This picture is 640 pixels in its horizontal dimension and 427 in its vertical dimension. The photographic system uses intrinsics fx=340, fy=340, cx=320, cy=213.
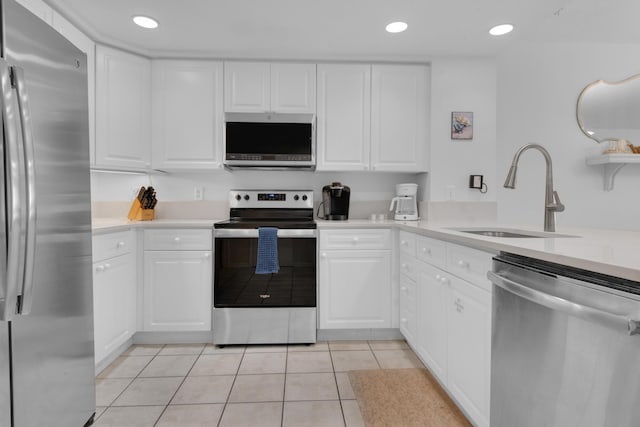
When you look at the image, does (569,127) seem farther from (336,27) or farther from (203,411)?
(203,411)

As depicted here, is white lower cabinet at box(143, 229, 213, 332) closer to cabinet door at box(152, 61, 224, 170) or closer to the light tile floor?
the light tile floor

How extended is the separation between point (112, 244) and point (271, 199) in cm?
124

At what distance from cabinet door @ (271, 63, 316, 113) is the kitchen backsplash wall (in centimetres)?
58

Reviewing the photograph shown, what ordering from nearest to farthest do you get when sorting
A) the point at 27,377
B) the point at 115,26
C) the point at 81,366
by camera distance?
the point at 27,377 → the point at 81,366 → the point at 115,26

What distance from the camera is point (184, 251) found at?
248 centimetres

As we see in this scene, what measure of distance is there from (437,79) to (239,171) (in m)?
1.85

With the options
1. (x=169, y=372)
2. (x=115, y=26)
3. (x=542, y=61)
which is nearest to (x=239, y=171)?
(x=115, y=26)

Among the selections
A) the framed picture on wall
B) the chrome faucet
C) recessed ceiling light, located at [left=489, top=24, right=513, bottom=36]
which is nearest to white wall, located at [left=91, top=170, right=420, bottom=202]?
the framed picture on wall

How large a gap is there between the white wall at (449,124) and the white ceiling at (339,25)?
140mm

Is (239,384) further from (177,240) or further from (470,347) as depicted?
(470,347)

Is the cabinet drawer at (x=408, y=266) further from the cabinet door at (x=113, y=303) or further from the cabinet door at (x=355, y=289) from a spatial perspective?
the cabinet door at (x=113, y=303)

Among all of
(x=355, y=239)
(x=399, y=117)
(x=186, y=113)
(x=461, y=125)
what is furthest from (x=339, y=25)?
(x=355, y=239)

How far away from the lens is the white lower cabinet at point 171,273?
2.47 metres

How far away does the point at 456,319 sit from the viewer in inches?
62.8
